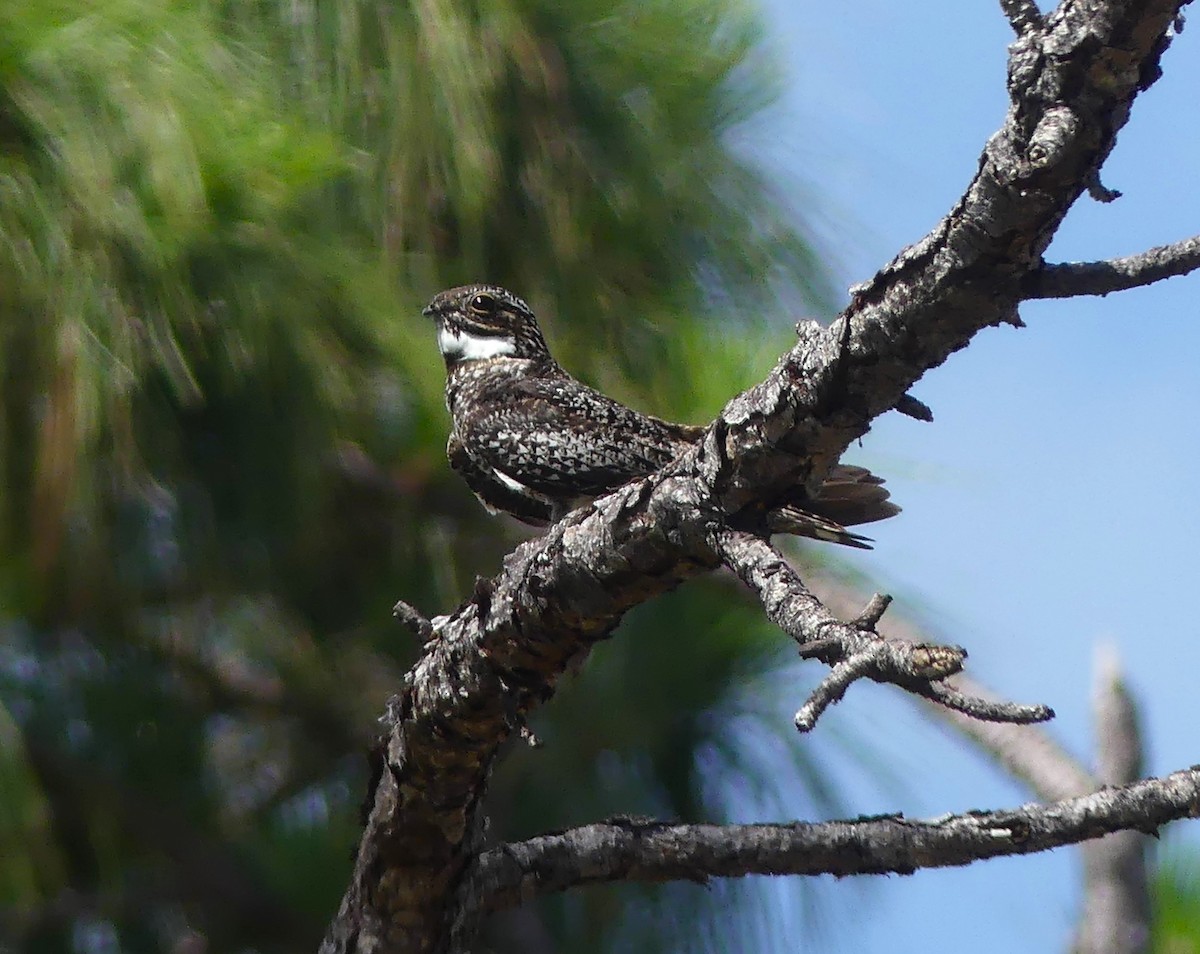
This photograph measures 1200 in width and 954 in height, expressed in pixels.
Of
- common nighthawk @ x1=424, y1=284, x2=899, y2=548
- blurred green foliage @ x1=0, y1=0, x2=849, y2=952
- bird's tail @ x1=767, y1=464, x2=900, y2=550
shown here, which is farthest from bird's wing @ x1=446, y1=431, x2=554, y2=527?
bird's tail @ x1=767, y1=464, x2=900, y2=550

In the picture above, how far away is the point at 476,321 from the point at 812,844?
4.98 ft

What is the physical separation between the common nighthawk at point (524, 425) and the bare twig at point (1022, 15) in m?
1.26

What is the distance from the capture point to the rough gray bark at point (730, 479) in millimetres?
1116

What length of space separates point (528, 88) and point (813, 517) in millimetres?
1512

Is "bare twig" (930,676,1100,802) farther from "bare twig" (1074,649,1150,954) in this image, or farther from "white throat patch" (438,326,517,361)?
"white throat patch" (438,326,517,361)

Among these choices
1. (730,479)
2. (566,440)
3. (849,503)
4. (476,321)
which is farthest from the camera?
(476,321)

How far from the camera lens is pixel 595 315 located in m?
3.32

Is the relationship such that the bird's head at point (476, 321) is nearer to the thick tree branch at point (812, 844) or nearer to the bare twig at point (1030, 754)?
the bare twig at point (1030, 754)

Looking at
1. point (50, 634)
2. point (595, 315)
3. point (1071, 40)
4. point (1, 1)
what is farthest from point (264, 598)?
point (1071, 40)

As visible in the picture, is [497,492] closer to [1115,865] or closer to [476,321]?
[476,321]

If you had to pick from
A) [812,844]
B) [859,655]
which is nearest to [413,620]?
[812,844]

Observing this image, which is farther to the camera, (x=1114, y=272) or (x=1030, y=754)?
(x=1030, y=754)

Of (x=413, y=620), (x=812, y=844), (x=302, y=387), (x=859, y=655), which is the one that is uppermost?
(x=302, y=387)

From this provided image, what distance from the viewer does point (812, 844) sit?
5.65 feet
